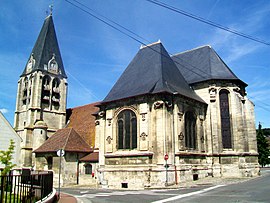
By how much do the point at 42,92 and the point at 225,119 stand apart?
25.0 m

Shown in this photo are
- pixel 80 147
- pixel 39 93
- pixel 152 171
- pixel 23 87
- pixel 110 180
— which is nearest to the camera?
pixel 152 171

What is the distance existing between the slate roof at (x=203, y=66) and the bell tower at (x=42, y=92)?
18.6 m

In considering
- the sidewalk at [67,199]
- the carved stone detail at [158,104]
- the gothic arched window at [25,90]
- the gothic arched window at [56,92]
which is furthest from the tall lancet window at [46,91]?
the sidewalk at [67,199]

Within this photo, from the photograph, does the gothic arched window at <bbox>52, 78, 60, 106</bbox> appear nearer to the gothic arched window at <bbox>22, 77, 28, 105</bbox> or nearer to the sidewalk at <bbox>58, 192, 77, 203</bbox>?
the gothic arched window at <bbox>22, 77, 28, 105</bbox>

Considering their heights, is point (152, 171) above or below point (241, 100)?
below

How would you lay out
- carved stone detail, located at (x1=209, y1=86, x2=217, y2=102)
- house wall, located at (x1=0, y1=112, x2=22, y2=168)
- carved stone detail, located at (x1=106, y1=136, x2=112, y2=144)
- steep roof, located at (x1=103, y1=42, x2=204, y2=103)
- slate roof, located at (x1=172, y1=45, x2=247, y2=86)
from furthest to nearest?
1. slate roof, located at (x1=172, y1=45, x2=247, y2=86)
2. carved stone detail, located at (x1=209, y1=86, x2=217, y2=102)
3. carved stone detail, located at (x1=106, y1=136, x2=112, y2=144)
4. steep roof, located at (x1=103, y1=42, x2=204, y2=103)
5. house wall, located at (x1=0, y1=112, x2=22, y2=168)

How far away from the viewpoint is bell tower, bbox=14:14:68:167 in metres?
36.3

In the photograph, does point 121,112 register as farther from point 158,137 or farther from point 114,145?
point 158,137

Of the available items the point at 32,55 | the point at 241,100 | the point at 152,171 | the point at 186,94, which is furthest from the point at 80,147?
the point at 32,55

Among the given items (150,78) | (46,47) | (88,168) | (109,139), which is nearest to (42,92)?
(46,47)

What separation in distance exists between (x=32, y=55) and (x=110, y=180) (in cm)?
2658

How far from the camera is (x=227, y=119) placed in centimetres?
2539

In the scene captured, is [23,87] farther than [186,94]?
Yes

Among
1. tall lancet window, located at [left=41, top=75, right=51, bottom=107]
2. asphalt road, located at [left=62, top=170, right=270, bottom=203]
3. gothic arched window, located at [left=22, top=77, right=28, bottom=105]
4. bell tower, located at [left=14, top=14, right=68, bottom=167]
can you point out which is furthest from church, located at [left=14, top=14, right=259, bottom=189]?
gothic arched window, located at [left=22, top=77, right=28, bottom=105]
